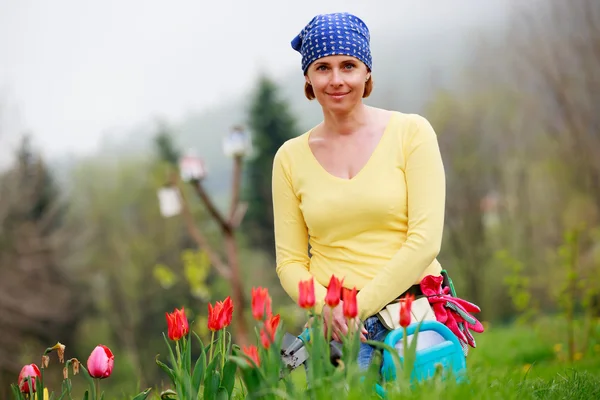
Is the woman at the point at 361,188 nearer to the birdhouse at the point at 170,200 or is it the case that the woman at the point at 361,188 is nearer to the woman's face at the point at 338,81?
the woman's face at the point at 338,81

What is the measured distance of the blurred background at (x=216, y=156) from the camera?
1468 centimetres

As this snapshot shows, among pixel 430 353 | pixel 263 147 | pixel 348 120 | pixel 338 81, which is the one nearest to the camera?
pixel 430 353

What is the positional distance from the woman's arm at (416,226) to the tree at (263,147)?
17662 millimetres

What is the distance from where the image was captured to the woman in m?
2.22

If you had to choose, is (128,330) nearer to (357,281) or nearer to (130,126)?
(130,126)

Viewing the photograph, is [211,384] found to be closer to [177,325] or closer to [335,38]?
[177,325]

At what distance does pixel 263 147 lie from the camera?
2003cm

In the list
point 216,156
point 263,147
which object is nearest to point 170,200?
point 263,147

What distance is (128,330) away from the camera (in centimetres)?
1933

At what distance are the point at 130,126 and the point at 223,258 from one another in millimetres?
6777

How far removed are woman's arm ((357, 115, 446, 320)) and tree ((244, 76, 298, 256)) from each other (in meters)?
17.7

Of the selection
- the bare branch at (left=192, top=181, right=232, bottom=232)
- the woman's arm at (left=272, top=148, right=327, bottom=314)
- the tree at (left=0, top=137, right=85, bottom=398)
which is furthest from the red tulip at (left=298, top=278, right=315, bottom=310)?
the tree at (left=0, top=137, right=85, bottom=398)

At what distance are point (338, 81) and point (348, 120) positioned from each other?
152 mm

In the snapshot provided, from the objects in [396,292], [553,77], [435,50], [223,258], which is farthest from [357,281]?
[435,50]
